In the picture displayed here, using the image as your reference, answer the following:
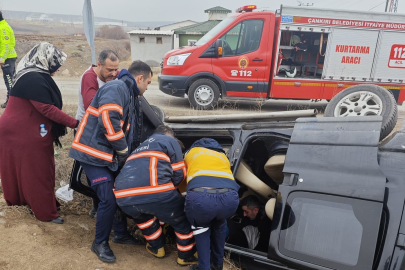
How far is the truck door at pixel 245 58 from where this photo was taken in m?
7.16

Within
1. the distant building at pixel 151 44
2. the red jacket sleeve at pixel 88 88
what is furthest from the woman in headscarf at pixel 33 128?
the distant building at pixel 151 44

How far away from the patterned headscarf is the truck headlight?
15.7 feet

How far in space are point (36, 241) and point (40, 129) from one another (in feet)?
3.10

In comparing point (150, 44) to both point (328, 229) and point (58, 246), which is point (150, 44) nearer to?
point (58, 246)

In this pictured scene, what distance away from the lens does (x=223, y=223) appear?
2.31m

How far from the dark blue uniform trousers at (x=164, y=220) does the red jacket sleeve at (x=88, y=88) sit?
1268 millimetres

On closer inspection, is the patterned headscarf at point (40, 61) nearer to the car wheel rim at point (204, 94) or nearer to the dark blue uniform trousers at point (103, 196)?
the dark blue uniform trousers at point (103, 196)

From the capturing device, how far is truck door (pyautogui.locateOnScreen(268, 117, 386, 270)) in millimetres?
1657

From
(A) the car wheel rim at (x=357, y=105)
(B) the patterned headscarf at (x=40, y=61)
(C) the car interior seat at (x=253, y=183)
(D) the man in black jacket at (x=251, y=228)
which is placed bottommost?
(D) the man in black jacket at (x=251, y=228)

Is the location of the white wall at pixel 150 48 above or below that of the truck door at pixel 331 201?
above

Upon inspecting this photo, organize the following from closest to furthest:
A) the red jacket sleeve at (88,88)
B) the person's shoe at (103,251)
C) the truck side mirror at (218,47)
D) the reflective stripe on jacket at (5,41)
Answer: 1. the person's shoe at (103,251)
2. the red jacket sleeve at (88,88)
3. the reflective stripe on jacket at (5,41)
4. the truck side mirror at (218,47)

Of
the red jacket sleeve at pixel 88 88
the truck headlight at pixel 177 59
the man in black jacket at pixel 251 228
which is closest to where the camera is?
the man in black jacket at pixel 251 228

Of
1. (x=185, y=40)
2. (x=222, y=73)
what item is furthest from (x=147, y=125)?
(x=185, y=40)

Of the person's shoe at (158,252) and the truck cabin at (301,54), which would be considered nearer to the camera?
the person's shoe at (158,252)
